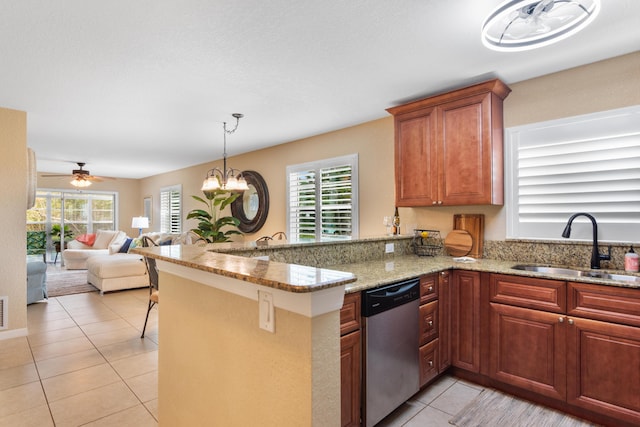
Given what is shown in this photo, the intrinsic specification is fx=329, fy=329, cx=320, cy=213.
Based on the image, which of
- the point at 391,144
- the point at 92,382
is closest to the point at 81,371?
the point at 92,382

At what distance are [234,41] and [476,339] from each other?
2736mm

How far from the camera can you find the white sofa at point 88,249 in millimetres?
7039

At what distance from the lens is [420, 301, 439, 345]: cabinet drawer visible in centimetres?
231

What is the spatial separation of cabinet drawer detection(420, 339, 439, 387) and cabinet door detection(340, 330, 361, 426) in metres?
0.70

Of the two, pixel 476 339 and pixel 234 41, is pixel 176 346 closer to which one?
pixel 234 41

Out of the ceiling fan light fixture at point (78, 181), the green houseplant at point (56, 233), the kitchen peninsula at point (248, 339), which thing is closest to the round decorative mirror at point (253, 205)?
the ceiling fan light fixture at point (78, 181)

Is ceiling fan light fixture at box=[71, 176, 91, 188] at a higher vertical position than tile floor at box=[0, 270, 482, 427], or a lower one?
higher

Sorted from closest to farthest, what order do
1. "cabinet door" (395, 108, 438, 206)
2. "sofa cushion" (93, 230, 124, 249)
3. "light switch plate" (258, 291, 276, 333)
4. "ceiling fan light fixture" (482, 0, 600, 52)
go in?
"light switch plate" (258, 291, 276, 333), "ceiling fan light fixture" (482, 0, 600, 52), "cabinet door" (395, 108, 438, 206), "sofa cushion" (93, 230, 124, 249)

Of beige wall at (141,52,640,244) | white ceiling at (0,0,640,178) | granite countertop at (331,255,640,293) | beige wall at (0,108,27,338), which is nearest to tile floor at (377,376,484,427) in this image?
granite countertop at (331,255,640,293)

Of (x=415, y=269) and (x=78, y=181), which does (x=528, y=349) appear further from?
(x=78, y=181)

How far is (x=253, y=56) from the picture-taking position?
237 centimetres

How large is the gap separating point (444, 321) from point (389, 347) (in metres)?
0.79

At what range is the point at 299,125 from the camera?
4137 mm

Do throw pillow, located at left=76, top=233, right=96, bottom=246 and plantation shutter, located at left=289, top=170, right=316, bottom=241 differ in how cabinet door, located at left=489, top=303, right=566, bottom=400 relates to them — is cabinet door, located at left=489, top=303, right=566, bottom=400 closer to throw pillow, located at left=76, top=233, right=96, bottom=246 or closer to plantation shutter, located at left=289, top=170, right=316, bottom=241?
plantation shutter, located at left=289, top=170, right=316, bottom=241
